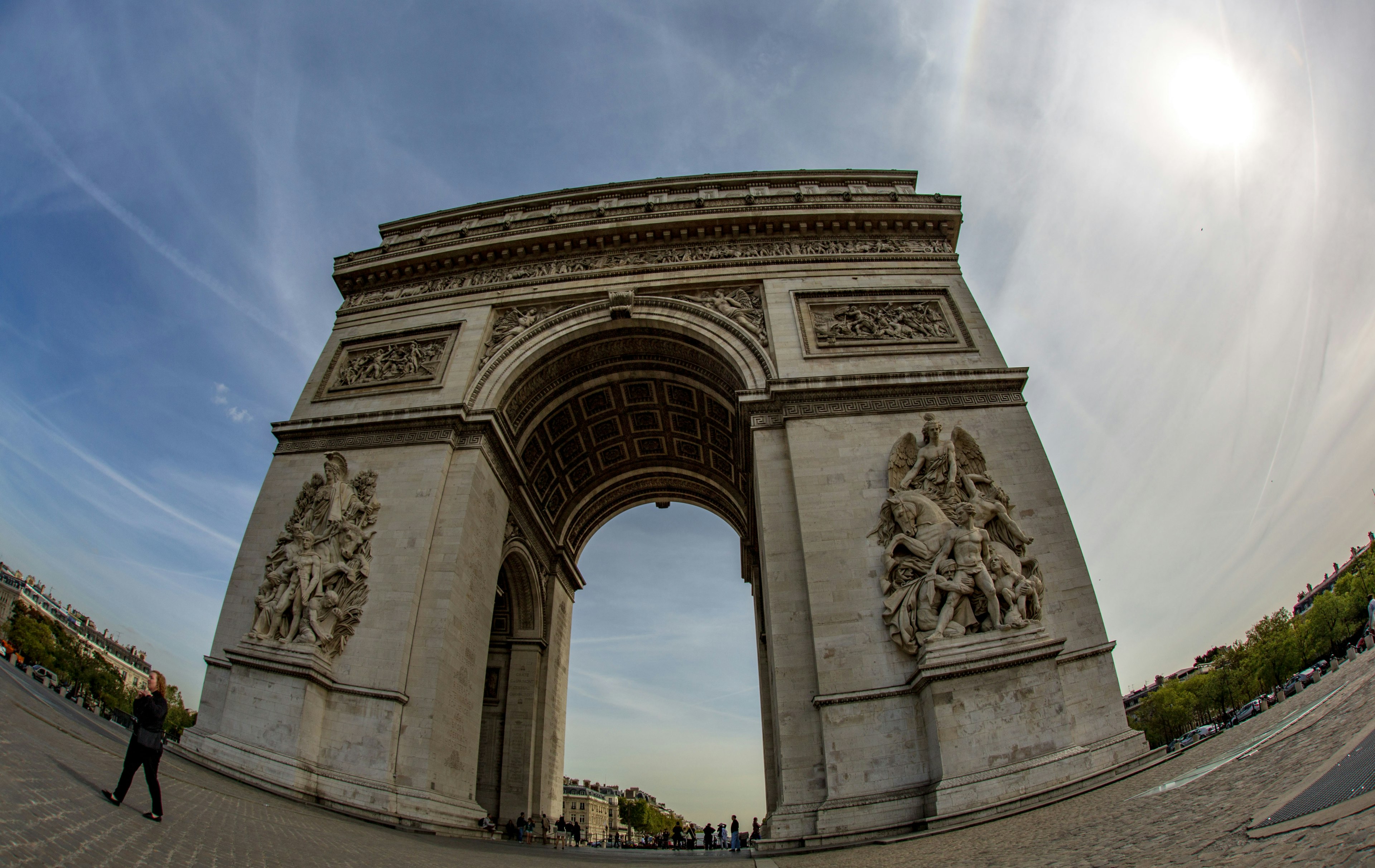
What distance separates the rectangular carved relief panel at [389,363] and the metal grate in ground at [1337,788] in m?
14.9

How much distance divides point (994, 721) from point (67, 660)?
54.2m

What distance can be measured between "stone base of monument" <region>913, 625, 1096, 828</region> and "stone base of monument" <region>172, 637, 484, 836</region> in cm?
799

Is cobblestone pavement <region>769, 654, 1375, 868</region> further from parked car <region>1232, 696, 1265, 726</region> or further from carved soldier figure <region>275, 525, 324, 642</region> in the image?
parked car <region>1232, 696, 1265, 726</region>

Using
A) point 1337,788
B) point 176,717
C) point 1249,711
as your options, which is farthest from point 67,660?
point 1249,711

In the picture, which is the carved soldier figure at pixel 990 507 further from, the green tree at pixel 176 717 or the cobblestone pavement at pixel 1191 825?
the green tree at pixel 176 717

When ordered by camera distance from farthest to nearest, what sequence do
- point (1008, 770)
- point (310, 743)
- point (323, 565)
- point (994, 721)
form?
point (323, 565) → point (310, 743) → point (994, 721) → point (1008, 770)

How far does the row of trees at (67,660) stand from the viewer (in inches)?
1410

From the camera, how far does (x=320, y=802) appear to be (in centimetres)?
990

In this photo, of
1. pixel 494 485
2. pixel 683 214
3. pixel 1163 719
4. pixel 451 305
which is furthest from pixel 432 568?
pixel 1163 719

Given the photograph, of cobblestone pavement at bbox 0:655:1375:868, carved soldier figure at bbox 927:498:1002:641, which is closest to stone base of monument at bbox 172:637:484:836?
cobblestone pavement at bbox 0:655:1375:868

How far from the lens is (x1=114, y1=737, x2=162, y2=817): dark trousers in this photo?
464 centimetres

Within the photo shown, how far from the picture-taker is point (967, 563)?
9.95 metres

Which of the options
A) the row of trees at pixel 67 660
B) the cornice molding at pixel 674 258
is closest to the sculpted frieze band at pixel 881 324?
the cornice molding at pixel 674 258

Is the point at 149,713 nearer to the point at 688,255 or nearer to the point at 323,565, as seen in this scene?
the point at 323,565
